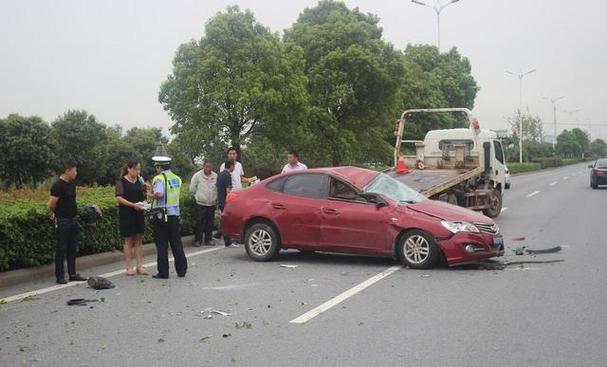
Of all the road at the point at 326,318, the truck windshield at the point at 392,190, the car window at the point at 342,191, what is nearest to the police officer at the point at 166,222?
the road at the point at 326,318

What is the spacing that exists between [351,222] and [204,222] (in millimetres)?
4186

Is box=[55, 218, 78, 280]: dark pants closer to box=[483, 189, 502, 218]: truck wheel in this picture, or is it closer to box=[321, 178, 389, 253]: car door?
box=[321, 178, 389, 253]: car door

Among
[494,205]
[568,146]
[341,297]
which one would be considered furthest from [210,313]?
[568,146]

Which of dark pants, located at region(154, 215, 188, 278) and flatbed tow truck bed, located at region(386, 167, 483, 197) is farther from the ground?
flatbed tow truck bed, located at region(386, 167, 483, 197)

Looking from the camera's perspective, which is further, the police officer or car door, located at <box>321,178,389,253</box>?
car door, located at <box>321,178,389,253</box>

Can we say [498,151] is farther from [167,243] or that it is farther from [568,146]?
[568,146]

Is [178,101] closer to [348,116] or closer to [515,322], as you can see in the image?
[348,116]

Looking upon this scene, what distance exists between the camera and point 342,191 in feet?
34.3

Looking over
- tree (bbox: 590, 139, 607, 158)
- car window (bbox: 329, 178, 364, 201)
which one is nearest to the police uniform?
car window (bbox: 329, 178, 364, 201)

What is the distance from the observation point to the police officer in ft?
30.7

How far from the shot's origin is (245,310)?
24.0 ft

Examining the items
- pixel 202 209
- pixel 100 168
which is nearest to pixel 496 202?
pixel 202 209

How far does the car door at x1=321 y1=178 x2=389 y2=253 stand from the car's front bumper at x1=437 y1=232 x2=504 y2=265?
0.93 m

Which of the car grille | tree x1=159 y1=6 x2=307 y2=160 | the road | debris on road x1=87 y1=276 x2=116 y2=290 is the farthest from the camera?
tree x1=159 y1=6 x2=307 y2=160
